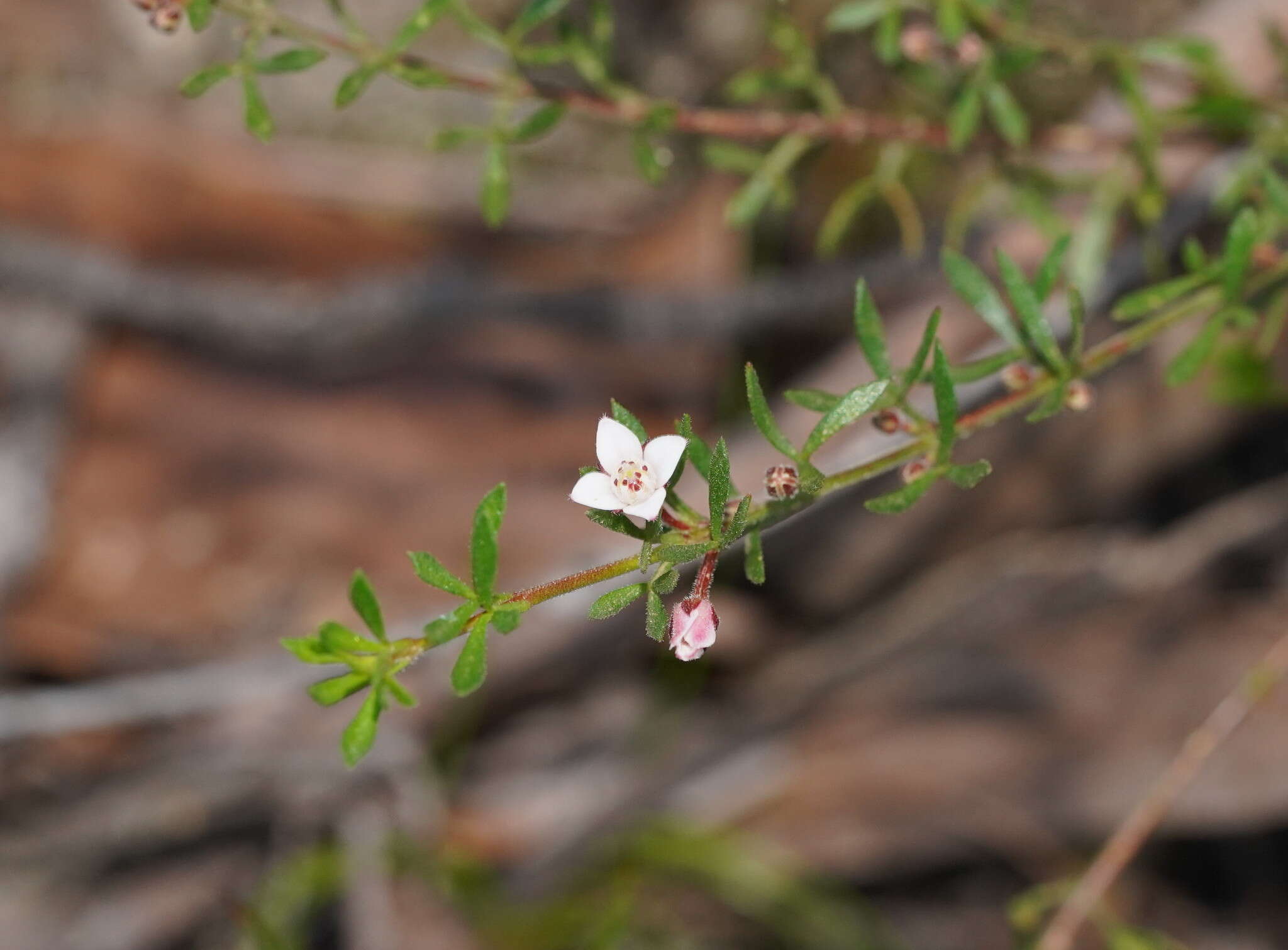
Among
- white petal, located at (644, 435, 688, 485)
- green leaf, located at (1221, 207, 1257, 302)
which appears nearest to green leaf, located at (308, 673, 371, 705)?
white petal, located at (644, 435, 688, 485)

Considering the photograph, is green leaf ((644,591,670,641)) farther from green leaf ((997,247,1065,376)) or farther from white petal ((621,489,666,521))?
green leaf ((997,247,1065,376))

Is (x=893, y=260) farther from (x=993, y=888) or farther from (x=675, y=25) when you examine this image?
(x=993, y=888)

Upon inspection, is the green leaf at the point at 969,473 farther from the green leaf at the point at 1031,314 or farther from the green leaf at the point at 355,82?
the green leaf at the point at 355,82

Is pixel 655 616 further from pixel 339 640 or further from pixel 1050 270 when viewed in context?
pixel 1050 270

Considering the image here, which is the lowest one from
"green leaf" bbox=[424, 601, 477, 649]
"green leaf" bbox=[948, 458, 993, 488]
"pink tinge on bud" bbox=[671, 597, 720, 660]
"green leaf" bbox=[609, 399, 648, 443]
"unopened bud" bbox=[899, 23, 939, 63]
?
"pink tinge on bud" bbox=[671, 597, 720, 660]

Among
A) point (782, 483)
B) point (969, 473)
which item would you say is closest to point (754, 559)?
point (782, 483)

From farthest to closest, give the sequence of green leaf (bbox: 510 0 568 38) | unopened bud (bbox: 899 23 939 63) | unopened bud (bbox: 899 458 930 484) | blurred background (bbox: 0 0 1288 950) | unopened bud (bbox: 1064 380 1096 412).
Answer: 1. blurred background (bbox: 0 0 1288 950)
2. unopened bud (bbox: 899 23 939 63)
3. green leaf (bbox: 510 0 568 38)
4. unopened bud (bbox: 1064 380 1096 412)
5. unopened bud (bbox: 899 458 930 484)

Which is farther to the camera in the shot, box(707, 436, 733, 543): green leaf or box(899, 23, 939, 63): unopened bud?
box(899, 23, 939, 63): unopened bud
